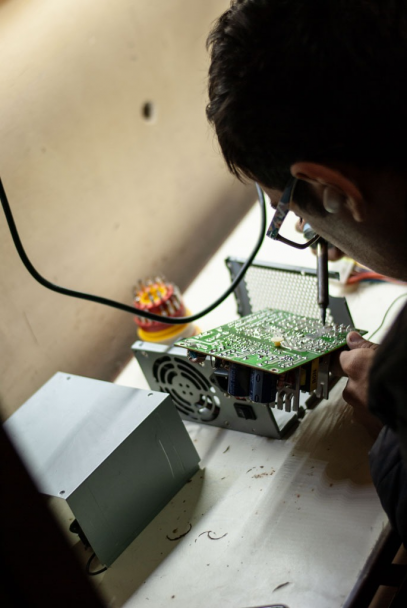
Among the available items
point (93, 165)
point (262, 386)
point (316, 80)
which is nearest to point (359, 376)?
point (262, 386)

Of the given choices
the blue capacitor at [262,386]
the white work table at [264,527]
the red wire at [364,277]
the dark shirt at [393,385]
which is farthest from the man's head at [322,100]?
the red wire at [364,277]

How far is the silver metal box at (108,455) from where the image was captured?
35.3 inches

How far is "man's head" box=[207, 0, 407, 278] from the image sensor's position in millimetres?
626

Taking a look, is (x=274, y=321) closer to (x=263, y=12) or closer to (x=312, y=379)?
(x=312, y=379)

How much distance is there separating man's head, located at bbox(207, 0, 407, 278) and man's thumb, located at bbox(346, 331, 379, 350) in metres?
0.25

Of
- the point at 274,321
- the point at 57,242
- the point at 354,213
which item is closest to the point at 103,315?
the point at 57,242

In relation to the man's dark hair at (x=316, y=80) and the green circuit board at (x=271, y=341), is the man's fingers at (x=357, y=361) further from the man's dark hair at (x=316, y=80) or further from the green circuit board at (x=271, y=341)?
the man's dark hair at (x=316, y=80)

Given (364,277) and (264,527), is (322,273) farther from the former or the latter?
(264,527)

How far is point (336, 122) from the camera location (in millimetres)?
652

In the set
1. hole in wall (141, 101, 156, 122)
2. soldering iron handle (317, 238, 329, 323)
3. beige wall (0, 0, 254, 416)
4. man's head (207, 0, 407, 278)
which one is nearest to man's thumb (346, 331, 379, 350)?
soldering iron handle (317, 238, 329, 323)

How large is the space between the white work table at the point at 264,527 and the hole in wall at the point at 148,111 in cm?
100

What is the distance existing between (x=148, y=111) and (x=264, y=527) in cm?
127

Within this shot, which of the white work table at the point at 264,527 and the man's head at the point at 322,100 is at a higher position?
the man's head at the point at 322,100

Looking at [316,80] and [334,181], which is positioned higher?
[316,80]
